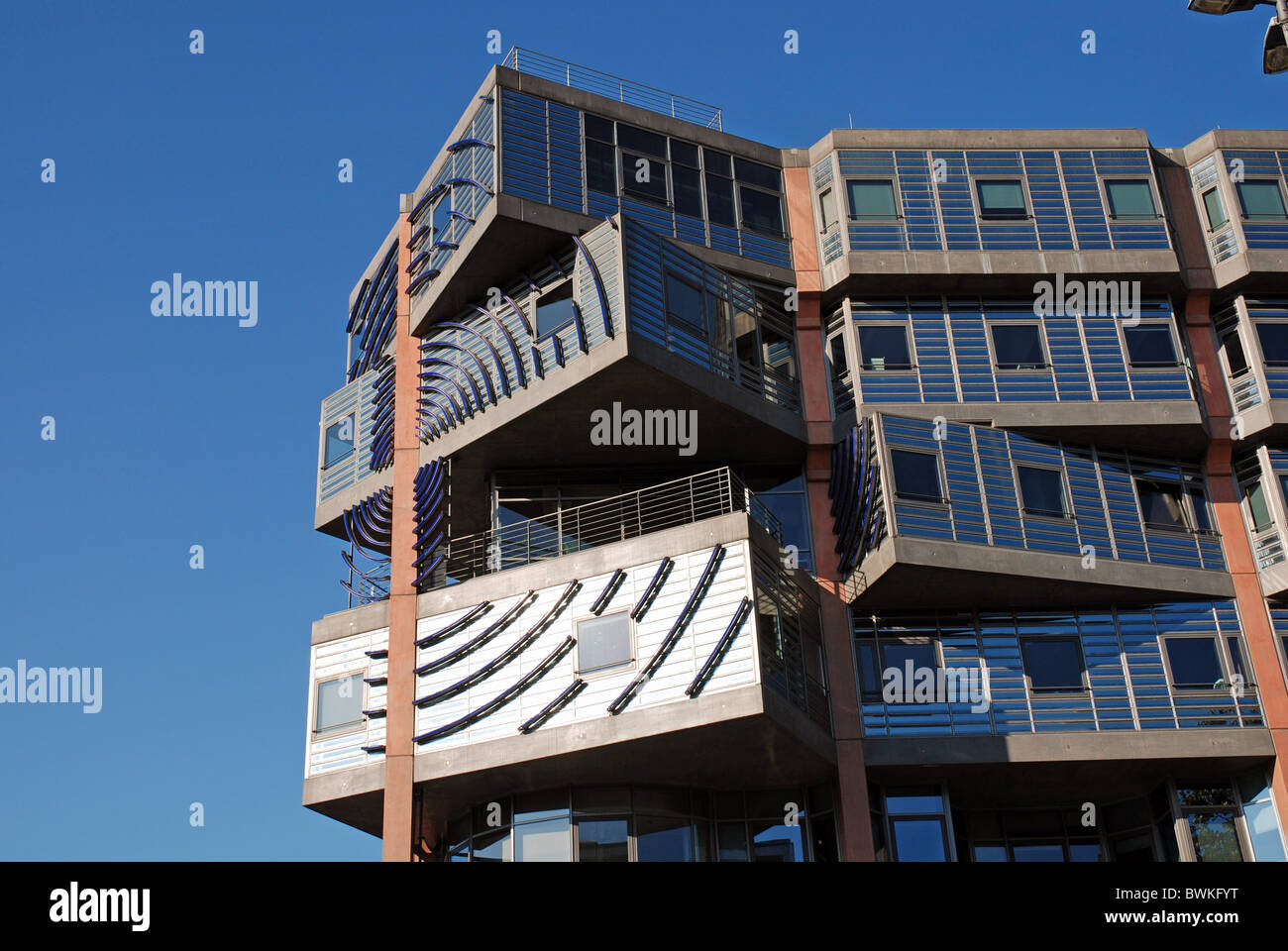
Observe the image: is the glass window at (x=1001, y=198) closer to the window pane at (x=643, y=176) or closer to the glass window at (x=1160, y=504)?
the glass window at (x=1160, y=504)

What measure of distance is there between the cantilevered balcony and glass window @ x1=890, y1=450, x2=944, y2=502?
0.08 ft

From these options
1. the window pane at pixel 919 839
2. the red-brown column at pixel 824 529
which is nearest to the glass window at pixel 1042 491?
the red-brown column at pixel 824 529

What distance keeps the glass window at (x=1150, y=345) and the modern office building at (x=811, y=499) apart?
2.5 inches

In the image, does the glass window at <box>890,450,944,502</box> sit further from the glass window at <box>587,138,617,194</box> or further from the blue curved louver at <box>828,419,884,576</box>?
the glass window at <box>587,138,617,194</box>

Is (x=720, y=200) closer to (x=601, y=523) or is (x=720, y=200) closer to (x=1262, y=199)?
(x=601, y=523)

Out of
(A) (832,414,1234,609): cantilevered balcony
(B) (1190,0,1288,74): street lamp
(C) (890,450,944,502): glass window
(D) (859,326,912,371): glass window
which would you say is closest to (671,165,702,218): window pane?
(D) (859,326,912,371): glass window

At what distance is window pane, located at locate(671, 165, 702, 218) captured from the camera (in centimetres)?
3259

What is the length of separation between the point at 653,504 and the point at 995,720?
25.4 feet

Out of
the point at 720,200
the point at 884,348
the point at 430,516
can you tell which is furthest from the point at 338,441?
the point at 884,348

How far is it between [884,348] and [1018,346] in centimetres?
283

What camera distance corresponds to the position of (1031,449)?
30.9 m
